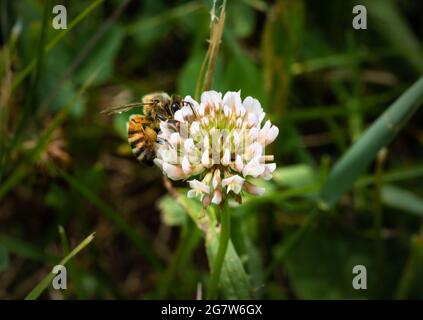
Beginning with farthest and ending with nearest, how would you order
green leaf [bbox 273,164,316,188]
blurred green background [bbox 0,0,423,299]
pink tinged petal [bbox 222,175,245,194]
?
1. green leaf [bbox 273,164,316,188]
2. blurred green background [bbox 0,0,423,299]
3. pink tinged petal [bbox 222,175,245,194]

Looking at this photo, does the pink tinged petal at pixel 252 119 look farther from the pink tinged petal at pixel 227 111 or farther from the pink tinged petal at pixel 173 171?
the pink tinged petal at pixel 173 171

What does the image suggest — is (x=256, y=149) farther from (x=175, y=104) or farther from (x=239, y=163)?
(x=175, y=104)

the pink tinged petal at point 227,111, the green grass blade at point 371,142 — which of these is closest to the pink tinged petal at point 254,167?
the pink tinged petal at point 227,111

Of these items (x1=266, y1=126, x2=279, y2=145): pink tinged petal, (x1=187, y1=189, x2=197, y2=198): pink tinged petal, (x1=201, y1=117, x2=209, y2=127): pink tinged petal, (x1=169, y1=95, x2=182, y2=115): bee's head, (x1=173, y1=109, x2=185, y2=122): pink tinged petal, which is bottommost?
(x1=187, y1=189, x2=197, y2=198): pink tinged petal

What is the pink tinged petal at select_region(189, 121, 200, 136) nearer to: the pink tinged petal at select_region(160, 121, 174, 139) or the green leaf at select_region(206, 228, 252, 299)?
the pink tinged petal at select_region(160, 121, 174, 139)

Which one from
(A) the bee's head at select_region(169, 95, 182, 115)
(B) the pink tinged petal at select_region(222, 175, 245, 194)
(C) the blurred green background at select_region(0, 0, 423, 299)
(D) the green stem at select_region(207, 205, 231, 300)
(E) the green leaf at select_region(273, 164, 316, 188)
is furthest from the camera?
(E) the green leaf at select_region(273, 164, 316, 188)

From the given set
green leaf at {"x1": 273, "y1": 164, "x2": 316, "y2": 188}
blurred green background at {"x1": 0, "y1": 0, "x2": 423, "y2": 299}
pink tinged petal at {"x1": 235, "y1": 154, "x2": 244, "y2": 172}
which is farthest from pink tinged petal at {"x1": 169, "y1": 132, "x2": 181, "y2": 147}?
green leaf at {"x1": 273, "y1": 164, "x2": 316, "y2": 188}
